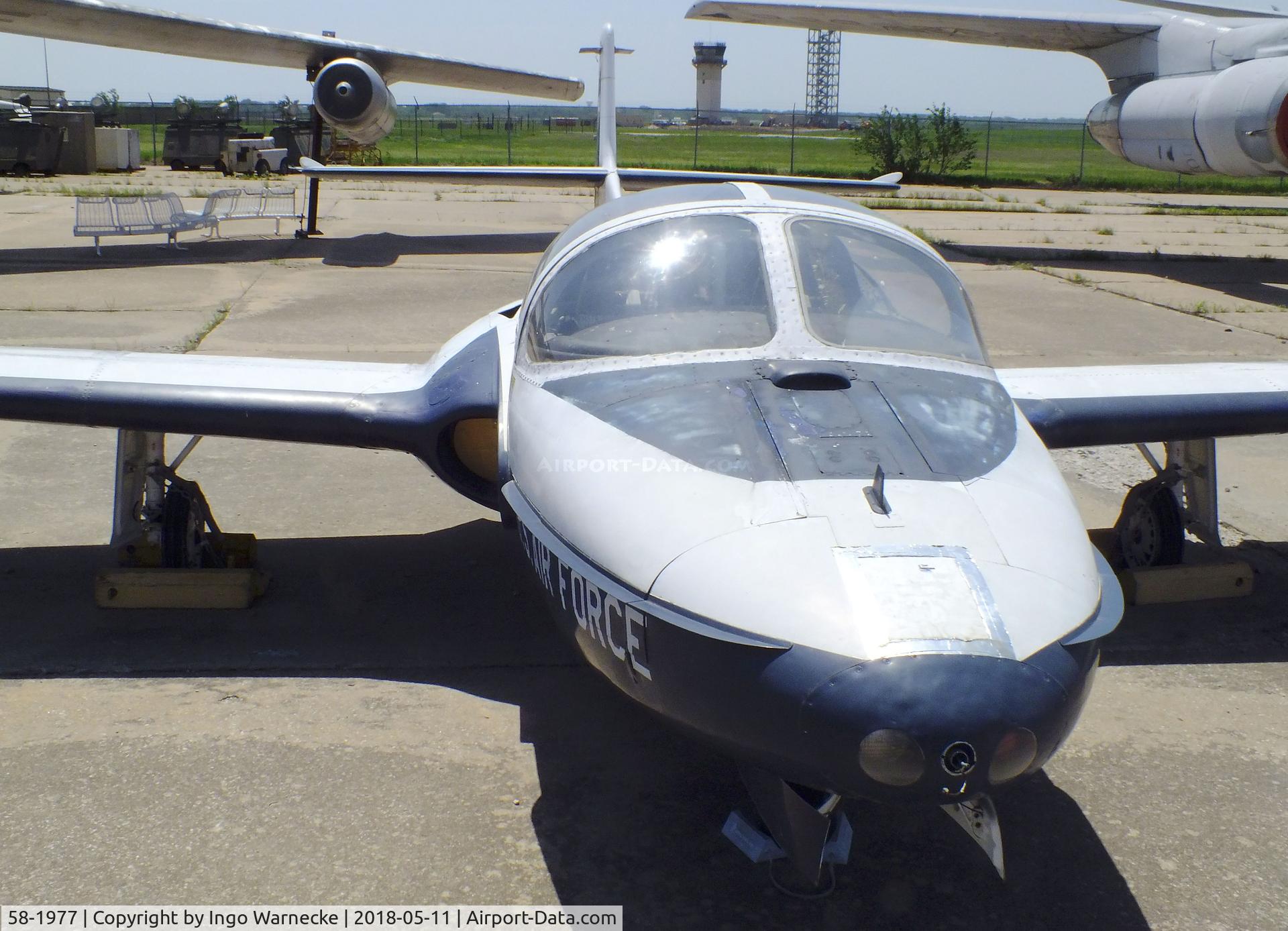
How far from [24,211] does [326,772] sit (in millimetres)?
23640

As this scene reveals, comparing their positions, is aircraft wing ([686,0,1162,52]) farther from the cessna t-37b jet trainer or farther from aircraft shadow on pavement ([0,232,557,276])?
aircraft shadow on pavement ([0,232,557,276])

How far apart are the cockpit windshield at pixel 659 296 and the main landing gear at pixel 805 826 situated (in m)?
1.63

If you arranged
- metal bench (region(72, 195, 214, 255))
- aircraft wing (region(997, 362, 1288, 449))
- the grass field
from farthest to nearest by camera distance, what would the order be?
1. the grass field
2. metal bench (region(72, 195, 214, 255))
3. aircraft wing (region(997, 362, 1288, 449))

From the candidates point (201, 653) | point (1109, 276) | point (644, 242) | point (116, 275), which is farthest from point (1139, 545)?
point (116, 275)

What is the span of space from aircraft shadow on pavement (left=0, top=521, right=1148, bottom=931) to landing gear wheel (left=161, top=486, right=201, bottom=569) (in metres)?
0.35

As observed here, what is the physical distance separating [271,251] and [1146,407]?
1633 centimetres

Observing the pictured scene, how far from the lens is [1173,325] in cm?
1350

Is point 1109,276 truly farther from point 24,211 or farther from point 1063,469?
point 24,211

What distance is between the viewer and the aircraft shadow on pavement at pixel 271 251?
16875mm

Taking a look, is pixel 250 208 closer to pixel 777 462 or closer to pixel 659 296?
pixel 659 296

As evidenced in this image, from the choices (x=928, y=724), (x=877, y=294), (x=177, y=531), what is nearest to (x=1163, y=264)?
(x=877, y=294)

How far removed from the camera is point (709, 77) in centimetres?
16712

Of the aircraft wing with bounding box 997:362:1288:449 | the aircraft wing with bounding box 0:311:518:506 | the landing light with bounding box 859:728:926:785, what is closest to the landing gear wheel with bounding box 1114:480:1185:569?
the aircraft wing with bounding box 997:362:1288:449

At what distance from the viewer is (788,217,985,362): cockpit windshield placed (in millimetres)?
4301
